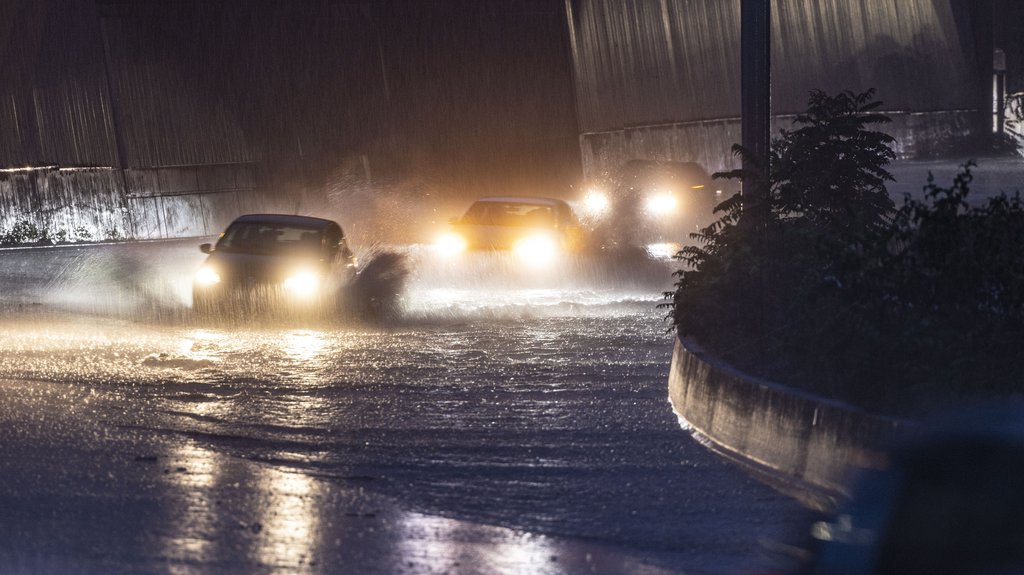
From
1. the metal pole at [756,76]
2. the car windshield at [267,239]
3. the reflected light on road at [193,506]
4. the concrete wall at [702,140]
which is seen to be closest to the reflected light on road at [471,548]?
the reflected light on road at [193,506]

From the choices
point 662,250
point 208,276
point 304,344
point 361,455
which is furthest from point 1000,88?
point 361,455

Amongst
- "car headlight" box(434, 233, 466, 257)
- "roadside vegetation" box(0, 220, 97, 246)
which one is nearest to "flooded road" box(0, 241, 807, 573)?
"car headlight" box(434, 233, 466, 257)

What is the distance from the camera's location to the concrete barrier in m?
8.11

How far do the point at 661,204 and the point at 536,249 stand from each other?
10246 millimetres

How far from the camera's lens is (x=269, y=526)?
7.47 meters

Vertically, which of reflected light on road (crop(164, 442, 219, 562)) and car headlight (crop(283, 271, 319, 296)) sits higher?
car headlight (crop(283, 271, 319, 296))

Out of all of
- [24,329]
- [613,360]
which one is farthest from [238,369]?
[24,329]

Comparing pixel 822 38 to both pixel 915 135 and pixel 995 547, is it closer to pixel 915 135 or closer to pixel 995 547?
pixel 915 135

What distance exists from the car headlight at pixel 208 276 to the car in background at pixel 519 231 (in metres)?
5.15

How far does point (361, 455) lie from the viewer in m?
9.51

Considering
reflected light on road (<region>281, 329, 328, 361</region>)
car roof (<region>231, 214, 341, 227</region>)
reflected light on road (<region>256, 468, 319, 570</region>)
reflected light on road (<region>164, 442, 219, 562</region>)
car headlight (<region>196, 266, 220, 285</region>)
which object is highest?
car roof (<region>231, 214, 341, 227</region>)

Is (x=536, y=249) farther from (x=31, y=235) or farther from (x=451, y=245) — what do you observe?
(x=31, y=235)

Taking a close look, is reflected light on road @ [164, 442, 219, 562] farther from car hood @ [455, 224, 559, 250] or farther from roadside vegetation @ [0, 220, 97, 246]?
roadside vegetation @ [0, 220, 97, 246]

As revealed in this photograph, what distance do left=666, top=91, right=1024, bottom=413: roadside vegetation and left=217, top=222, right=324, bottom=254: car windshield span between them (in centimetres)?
817
